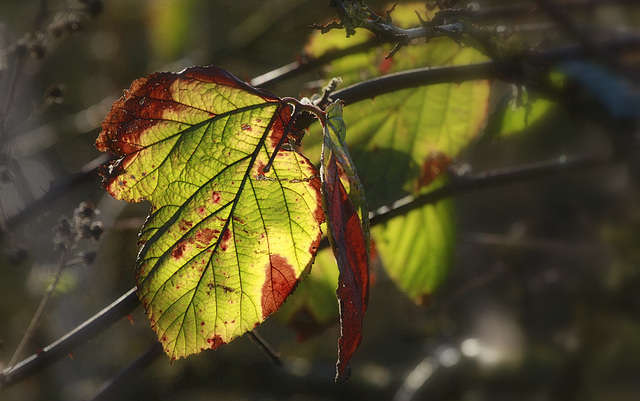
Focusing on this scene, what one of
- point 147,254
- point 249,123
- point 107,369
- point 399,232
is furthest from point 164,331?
point 107,369

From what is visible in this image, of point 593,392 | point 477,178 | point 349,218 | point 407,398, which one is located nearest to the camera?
point 349,218

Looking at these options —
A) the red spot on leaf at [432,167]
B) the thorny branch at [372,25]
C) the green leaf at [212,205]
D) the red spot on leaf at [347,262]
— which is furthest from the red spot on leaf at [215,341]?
the red spot on leaf at [432,167]

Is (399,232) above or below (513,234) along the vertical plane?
above

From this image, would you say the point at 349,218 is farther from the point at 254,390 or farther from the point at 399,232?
the point at 254,390

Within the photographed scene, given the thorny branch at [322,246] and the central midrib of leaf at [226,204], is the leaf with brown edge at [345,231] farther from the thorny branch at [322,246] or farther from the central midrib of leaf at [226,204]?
the thorny branch at [322,246]

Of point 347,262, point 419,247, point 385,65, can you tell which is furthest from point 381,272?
point 347,262

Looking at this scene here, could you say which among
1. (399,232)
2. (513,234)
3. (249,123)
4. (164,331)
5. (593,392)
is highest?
(249,123)
